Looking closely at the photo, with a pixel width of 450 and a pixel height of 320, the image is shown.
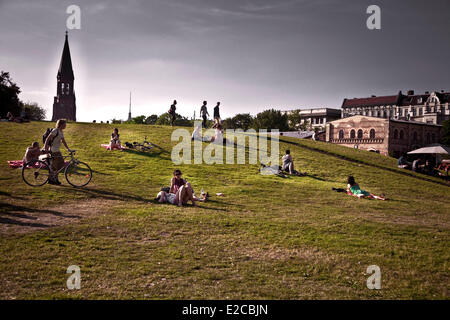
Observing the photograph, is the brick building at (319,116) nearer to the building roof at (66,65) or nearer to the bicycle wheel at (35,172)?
the building roof at (66,65)

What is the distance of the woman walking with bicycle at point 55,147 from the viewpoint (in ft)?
47.3

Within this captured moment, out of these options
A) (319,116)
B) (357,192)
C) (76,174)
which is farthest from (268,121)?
(76,174)

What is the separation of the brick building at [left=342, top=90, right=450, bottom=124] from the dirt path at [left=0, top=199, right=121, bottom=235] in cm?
11872

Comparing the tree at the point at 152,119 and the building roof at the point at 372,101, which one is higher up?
the building roof at the point at 372,101

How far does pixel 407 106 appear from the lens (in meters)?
124

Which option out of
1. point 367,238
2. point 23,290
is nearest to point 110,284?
point 23,290

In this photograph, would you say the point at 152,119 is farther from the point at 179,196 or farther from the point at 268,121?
the point at 179,196

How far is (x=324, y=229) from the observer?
10781 millimetres

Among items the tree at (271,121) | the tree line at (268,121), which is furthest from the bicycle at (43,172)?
the tree at (271,121)

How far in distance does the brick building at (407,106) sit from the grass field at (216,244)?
113097 millimetres

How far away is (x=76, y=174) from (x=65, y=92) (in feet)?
399
